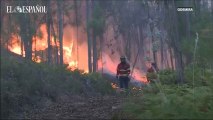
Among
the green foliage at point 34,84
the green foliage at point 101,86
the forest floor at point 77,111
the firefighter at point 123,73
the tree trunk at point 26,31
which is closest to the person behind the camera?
the forest floor at point 77,111

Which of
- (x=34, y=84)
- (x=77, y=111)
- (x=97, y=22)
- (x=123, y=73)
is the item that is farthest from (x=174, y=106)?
(x=97, y=22)

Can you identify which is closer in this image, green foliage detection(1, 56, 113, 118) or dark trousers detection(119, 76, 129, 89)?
green foliage detection(1, 56, 113, 118)

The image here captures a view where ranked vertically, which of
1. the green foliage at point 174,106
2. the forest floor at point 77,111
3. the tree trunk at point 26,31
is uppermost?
the tree trunk at point 26,31

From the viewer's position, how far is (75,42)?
4862cm

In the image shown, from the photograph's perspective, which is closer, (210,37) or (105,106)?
(105,106)

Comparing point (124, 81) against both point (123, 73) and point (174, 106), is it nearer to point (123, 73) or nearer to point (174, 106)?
point (123, 73)

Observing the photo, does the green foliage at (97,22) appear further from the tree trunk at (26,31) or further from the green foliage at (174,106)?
the green foliage at (174,106)

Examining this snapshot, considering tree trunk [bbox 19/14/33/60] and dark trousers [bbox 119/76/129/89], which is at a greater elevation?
tree trunk [bbox 19/14/33/60]

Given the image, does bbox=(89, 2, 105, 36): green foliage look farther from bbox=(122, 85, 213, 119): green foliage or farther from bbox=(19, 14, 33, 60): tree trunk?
bbox=(122, 85, 213, 119): green foliage

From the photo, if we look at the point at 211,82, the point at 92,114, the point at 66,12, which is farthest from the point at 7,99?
the point at 66,12

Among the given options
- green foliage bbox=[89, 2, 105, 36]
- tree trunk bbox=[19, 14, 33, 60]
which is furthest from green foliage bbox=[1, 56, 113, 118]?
green foliage bbox=[89, 2, 105, 36]

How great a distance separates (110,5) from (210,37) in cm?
3395

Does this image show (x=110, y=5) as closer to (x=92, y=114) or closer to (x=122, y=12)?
(x=122, y=12)

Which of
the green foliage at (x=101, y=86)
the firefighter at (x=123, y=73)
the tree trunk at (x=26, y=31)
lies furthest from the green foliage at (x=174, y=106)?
the green foliage at (x=101, y=86)
